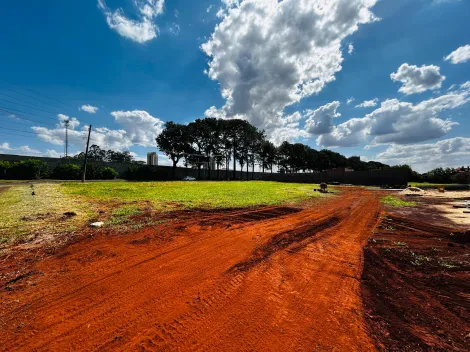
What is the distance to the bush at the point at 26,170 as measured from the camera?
29.6m

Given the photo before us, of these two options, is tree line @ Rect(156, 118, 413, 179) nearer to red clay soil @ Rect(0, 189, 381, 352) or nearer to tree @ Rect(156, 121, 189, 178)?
tree @ Rect(156, 121, 189, 178)

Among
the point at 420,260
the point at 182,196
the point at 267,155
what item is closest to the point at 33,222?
the point at 182,196

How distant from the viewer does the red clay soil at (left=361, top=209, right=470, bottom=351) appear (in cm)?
230

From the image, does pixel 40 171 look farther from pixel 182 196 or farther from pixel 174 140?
pixel 182 196

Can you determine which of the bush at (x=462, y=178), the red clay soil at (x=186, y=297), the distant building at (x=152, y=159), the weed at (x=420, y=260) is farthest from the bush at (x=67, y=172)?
the bush at (x=462, y=178)

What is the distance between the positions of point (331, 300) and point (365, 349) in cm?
86

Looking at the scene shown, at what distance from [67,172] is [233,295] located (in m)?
41.5

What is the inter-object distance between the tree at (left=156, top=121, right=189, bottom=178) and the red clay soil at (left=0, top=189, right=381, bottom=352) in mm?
47698

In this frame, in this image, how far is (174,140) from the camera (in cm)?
5059

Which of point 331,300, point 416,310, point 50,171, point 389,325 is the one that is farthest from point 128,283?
point 50,171

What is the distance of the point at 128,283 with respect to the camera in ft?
10.9

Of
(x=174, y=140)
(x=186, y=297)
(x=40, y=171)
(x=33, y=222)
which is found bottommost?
(x=186, y=297)

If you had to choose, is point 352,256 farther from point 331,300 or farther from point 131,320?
point 131,320

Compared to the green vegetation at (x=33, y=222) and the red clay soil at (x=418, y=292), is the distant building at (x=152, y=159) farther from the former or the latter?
the red clay soil at (x=418, y=292)
